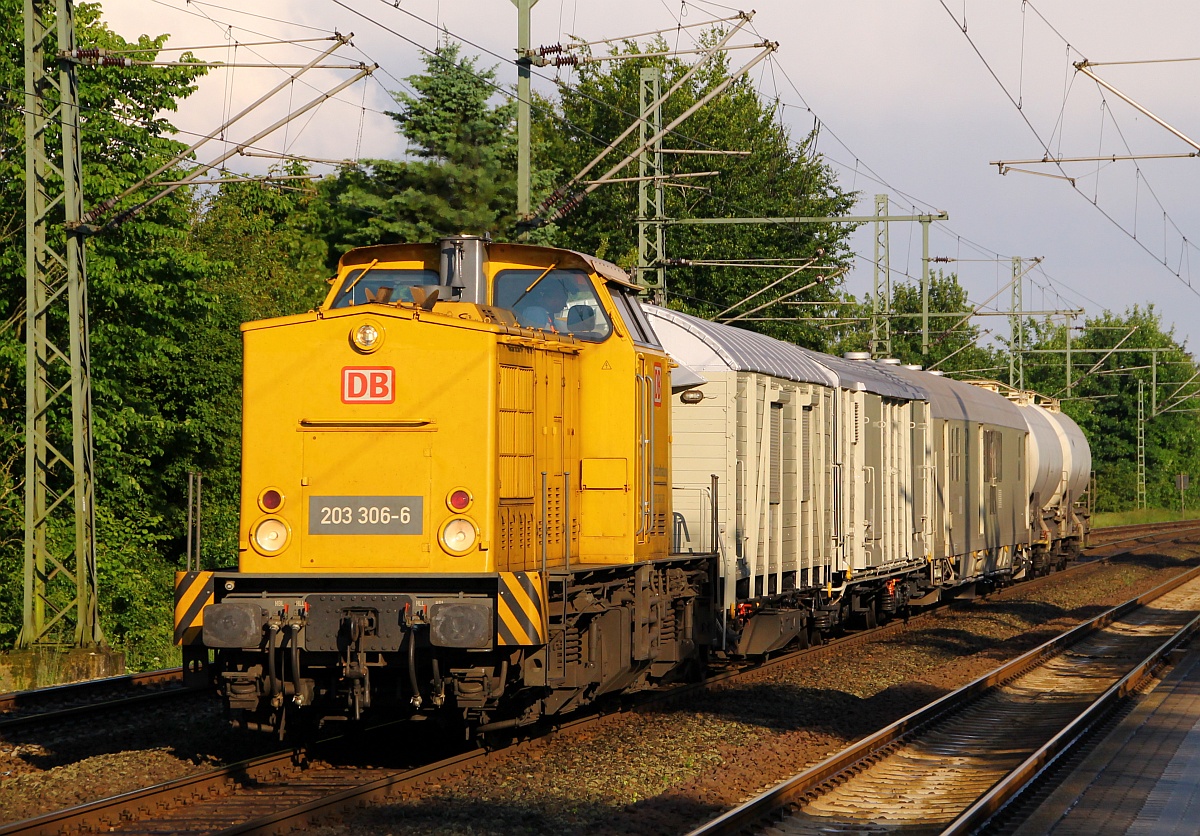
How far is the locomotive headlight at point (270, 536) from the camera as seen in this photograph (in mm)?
9398

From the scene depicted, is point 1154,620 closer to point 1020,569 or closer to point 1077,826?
point 1020,569

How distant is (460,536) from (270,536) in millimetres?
1359

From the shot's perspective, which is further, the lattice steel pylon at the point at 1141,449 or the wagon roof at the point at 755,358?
the lattice steel pylon at the point at 1141,449

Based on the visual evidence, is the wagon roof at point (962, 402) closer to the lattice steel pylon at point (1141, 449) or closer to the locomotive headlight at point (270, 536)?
the locomotive headlight at point (270, 536)

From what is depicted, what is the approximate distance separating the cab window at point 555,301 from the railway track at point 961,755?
12.3 ft

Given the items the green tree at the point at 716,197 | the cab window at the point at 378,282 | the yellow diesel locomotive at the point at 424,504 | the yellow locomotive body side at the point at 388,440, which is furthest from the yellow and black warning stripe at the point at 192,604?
the green tree at the point at 716,197

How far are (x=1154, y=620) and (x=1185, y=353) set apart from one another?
63332 mm

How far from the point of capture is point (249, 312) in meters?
31.9

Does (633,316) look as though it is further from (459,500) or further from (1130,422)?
(1130,422)

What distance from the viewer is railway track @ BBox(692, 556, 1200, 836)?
873 centimetres

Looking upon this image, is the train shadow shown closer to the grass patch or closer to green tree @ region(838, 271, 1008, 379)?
green tree @ region(838, 271, 1008, 379)

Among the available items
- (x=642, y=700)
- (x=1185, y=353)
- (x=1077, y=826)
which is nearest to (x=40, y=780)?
(x=642, y=700)

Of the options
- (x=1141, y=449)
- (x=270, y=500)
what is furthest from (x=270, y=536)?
(x=1141, y=449)

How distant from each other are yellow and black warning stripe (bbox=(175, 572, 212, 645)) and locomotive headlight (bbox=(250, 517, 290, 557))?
441 mm
